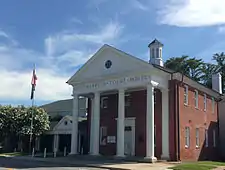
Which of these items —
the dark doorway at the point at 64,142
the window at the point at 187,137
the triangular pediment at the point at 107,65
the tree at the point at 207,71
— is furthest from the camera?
the tree at the point at 207,71

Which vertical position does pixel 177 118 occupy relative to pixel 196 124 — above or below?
above

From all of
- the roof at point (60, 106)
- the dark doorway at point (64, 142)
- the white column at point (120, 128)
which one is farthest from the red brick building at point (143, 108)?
the roof at point (60, 106)

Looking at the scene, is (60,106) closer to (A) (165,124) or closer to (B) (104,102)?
(B) (104,102)

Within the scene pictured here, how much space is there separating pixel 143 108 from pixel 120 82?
3398mm

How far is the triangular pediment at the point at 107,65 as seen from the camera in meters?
28.3

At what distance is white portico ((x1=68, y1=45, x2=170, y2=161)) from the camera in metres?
26.9

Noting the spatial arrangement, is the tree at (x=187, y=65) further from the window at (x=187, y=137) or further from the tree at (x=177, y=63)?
the window at (x=187, y=137)

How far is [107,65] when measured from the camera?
3050cm

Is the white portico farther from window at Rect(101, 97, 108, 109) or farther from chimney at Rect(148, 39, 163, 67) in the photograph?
chimney at Rect(148, 39, 163, 67)

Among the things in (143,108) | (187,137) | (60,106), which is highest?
(60,106)

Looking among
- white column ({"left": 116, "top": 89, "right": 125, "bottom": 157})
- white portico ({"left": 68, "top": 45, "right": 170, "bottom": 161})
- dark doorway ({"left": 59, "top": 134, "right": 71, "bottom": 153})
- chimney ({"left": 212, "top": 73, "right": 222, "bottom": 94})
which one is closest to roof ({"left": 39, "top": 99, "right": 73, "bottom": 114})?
dark doorway ({"left": 59, "top": 134, "right": 71, "bottom": 153})

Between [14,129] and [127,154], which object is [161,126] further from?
[14,129]

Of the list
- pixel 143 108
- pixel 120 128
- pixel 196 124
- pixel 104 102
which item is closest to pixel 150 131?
pixel 120 128

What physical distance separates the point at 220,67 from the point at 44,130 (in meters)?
35.8
